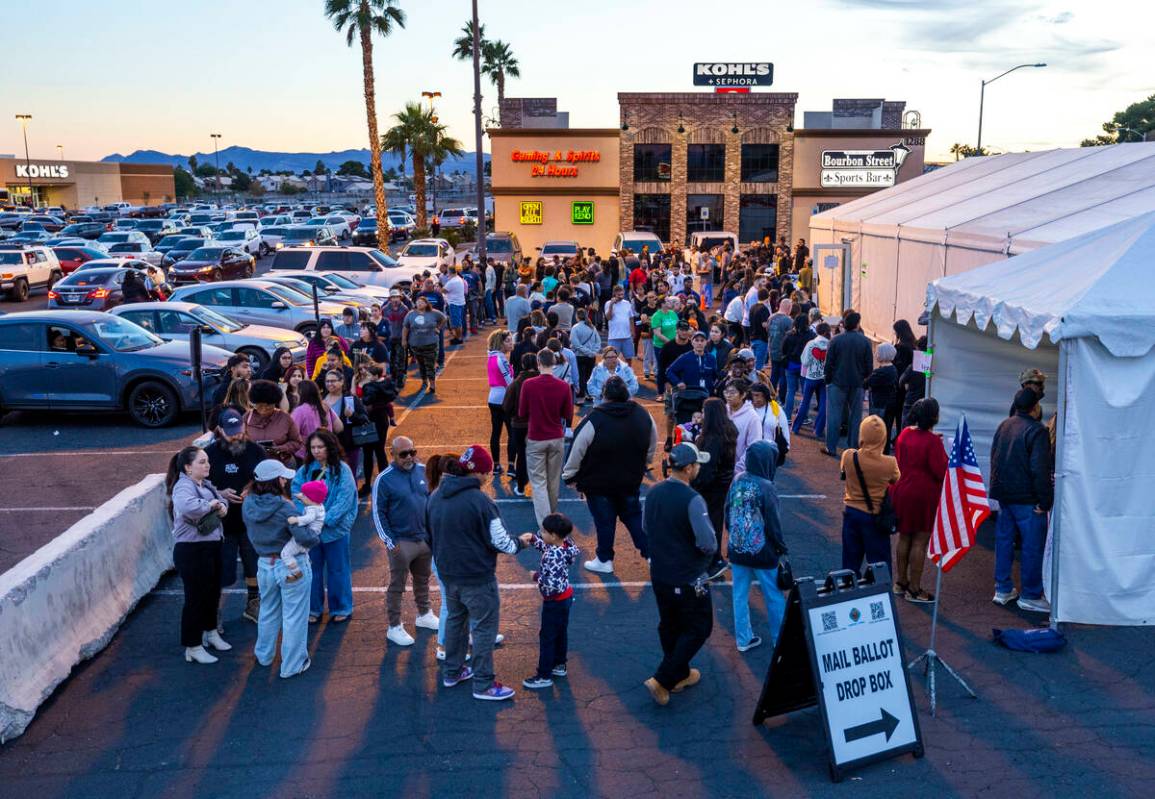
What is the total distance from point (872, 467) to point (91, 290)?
26647mm

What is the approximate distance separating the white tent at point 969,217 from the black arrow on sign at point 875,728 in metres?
6.93

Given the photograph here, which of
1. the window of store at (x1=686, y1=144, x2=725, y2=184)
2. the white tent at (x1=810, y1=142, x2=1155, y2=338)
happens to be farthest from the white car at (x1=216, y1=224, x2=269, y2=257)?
the white tent at (x1=810, y1=142, x2=1155, y2=338)

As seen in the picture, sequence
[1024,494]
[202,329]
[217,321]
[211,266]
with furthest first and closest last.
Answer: [211,266] → [217,321] → [202,329] → [1024,494]

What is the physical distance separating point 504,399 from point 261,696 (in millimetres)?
4893

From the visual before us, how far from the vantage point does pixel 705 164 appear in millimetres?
45500

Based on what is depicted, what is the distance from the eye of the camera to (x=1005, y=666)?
7.18 meters

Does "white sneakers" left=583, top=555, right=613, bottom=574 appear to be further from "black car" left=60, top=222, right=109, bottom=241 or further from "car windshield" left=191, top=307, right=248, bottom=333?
"black car" left=60, top=222, right=109, bottom=241

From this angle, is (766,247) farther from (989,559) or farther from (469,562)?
(469,562)

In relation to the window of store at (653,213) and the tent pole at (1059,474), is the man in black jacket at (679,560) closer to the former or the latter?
the tent pole at (1059,474)

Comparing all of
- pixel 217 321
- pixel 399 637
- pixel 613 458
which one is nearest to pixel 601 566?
pixel 613 458

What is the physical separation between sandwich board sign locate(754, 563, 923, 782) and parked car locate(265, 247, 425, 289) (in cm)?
2238

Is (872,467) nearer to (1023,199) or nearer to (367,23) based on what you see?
(1023,199)

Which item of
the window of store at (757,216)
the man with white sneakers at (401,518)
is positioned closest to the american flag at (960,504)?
the man with white sneakers at (401,518)

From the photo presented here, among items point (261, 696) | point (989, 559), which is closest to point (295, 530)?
point (261, 696)
